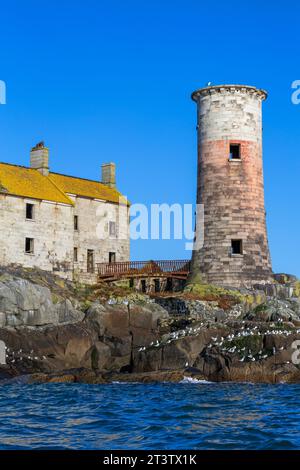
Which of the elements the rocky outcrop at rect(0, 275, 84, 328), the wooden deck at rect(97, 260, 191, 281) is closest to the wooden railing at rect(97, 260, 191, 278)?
the wooden deck at rect(97, 260, 191, 281)

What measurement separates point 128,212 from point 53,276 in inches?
363

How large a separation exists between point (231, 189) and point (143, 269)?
775 cm

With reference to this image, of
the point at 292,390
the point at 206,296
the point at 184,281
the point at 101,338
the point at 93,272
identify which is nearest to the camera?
the point at 292,390

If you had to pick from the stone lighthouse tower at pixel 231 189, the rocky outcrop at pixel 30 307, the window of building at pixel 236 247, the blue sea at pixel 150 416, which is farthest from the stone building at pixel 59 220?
the blue sea at pixel 150 416

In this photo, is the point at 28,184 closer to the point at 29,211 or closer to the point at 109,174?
the point at 29,211

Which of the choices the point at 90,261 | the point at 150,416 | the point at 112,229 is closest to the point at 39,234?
the point at 90,261

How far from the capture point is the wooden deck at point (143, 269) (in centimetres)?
4544

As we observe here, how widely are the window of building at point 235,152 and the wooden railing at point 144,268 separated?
6382 millimetres

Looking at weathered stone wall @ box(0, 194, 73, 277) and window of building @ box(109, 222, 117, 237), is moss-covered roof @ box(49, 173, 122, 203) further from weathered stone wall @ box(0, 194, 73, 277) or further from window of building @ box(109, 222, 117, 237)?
weathered stone wall @ box(0, 194, 73, 277)
